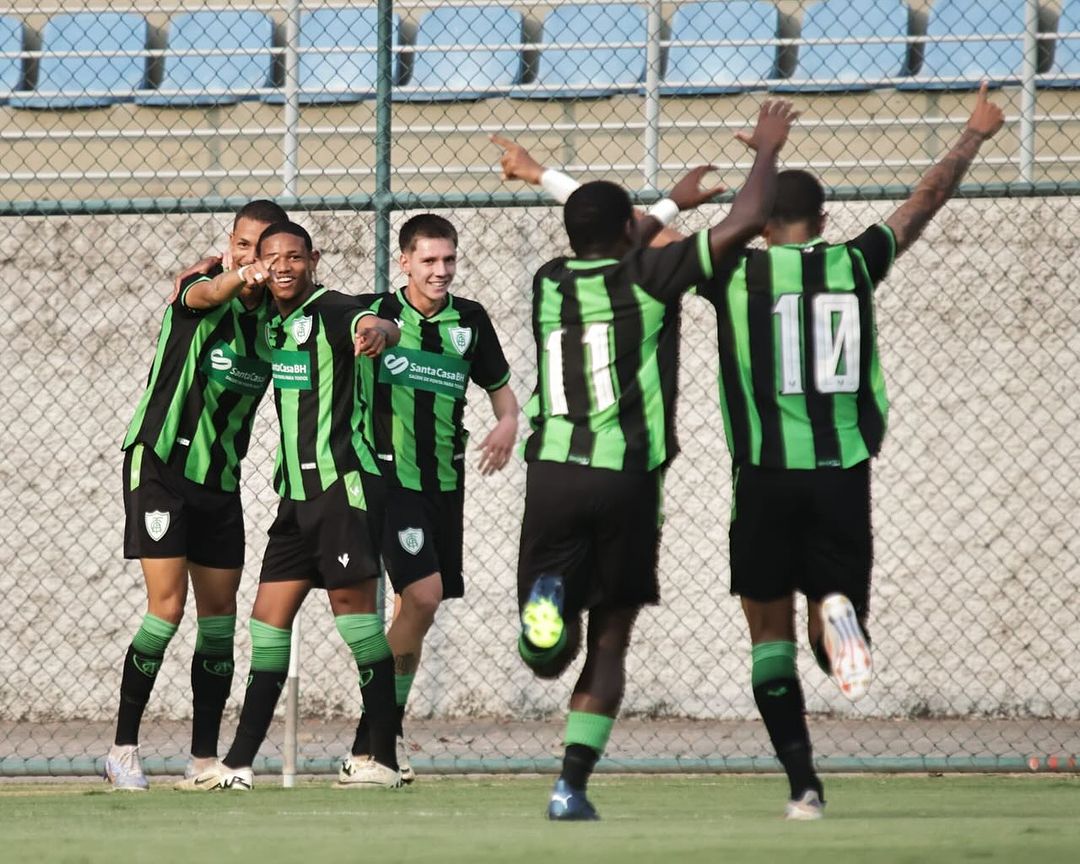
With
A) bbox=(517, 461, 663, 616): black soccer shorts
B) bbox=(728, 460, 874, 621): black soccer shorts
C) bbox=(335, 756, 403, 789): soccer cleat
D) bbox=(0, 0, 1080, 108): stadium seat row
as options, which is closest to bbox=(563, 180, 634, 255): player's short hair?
bbox=(517, 461, 663, 616): black soccer shorts

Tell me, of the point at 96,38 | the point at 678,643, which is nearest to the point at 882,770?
the point at 678,643

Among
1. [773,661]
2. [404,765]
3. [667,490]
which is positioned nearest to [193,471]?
[404,765]

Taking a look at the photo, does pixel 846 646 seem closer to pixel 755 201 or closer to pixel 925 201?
pixel 755 201

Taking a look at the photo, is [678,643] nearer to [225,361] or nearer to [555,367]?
[225,361]

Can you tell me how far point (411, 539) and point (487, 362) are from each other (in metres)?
0.80

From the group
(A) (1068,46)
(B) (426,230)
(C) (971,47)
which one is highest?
(A) (1068,46)

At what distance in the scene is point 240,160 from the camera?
10.9 metres

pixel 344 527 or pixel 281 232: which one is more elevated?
pixel 281 232

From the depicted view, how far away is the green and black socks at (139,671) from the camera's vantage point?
6.60 meters

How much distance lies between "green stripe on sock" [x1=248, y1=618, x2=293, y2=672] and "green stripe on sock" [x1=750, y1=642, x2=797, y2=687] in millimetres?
2132

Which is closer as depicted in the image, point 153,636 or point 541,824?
point 541,824

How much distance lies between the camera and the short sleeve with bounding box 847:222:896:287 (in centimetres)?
518

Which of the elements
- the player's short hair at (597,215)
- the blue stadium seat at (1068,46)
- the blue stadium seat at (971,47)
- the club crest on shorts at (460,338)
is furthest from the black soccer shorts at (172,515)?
the blue stadium seat at (1068,46)

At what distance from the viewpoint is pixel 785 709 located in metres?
4.97
